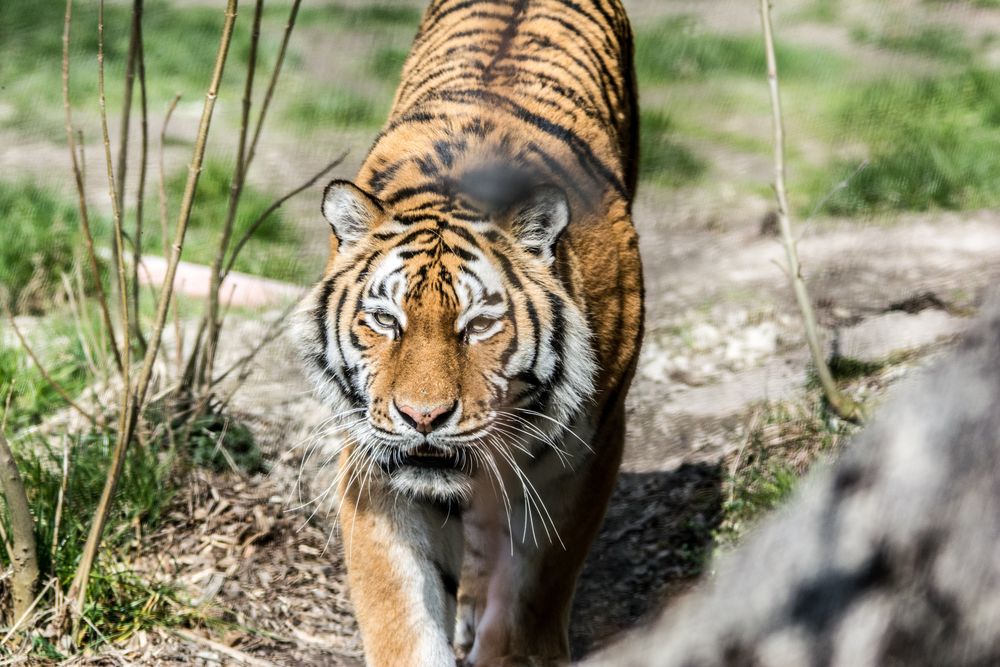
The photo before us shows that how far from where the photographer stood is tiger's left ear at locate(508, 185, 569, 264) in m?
2.31

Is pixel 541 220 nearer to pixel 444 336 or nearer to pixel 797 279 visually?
pixel 444 336

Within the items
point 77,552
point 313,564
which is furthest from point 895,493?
point 313,564

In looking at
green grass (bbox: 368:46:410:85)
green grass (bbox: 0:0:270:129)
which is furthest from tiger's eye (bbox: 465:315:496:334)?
green grass (bbox: 0:0:270:129)

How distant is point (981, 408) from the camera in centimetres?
75

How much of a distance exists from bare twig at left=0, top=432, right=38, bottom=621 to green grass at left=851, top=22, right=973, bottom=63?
→ 4931mm

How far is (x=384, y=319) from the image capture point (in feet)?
7.27

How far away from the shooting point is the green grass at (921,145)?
4.73 metres

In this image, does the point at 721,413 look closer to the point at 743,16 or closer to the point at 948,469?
the point at 948,469

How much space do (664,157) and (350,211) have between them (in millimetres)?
3632

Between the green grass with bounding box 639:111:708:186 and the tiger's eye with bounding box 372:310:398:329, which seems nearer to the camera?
the tiger's eye with bounding box 372:310:398:329

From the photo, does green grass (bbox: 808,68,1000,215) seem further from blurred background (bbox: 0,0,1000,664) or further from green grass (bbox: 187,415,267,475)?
green grass (bbox: 187,415,267,475)

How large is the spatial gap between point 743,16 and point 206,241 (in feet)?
11.4

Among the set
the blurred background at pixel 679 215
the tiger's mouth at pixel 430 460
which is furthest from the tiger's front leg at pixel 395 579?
the blurred background at pixel 679 215

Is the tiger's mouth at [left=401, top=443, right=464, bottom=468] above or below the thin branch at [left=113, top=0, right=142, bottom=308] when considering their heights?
below
